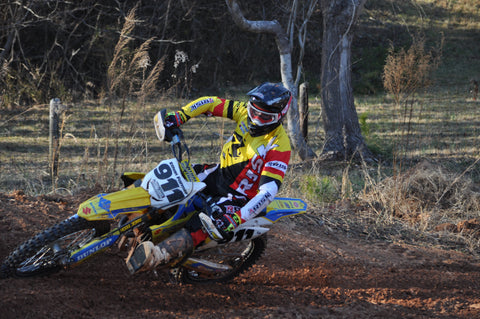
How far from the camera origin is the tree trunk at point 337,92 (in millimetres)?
11039

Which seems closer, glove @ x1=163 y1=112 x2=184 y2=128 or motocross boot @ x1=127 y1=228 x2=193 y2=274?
motocross boot @ x1=127 y1=228 x2=193 y2=274

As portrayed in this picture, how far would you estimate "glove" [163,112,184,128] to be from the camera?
4.41m

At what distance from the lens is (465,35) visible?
25.1 meters

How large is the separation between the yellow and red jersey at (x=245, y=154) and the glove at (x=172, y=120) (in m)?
0.10

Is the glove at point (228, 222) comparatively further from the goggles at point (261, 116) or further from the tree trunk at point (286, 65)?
the tree trunk at point (286, 65)

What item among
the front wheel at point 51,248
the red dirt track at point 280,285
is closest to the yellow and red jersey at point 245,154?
the red dirt track at point 280,285

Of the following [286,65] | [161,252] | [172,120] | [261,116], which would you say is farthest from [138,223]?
[286,65]

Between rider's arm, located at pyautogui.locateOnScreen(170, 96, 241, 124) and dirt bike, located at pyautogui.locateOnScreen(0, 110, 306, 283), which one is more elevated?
rider's arm, located at pyautogui.locateOnScreen(170, 96, 241, 124)

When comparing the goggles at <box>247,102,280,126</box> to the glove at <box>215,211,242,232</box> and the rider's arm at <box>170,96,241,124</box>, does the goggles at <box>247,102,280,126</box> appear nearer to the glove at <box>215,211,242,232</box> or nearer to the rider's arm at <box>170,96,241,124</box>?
the rider's arm at <box>170,96,241,124</box>

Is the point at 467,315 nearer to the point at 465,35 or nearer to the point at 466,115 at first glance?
the point at 466,115

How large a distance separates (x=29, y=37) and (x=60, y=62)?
1.58 m

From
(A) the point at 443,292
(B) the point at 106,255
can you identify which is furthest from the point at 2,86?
(A) the point at 443,292

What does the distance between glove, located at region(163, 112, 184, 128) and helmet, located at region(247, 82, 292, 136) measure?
0.61 m

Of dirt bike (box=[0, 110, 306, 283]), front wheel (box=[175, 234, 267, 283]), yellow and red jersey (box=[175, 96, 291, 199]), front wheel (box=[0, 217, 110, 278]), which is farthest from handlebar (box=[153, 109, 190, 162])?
front wheel (box=[175, 234, 267, 283])
